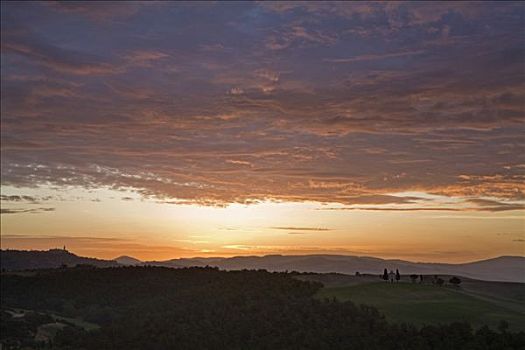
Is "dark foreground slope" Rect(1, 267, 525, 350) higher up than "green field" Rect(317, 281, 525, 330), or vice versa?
"green field" Rect(317, 281, 525, 330)

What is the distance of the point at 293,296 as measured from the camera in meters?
59.9

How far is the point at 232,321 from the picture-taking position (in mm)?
58031

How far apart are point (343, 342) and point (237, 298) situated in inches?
890

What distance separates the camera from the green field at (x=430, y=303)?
44.5m

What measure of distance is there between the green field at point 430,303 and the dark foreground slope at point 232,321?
7.59 feet

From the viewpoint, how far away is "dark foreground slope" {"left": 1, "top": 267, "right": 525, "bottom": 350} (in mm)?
41562

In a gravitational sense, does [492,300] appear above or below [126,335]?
above

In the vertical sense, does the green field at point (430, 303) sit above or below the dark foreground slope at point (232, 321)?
above

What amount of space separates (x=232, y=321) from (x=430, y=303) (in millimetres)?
18153

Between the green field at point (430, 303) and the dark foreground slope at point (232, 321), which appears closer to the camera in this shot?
the dark foreground slope at point (232, 321)

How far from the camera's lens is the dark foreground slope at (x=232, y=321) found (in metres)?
41.6

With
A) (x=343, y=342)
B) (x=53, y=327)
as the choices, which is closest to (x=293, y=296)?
(x=343, y=342)

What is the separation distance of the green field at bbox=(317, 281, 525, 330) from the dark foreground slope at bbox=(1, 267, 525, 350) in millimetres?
2313

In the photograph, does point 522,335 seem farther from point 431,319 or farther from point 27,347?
point 27,347
